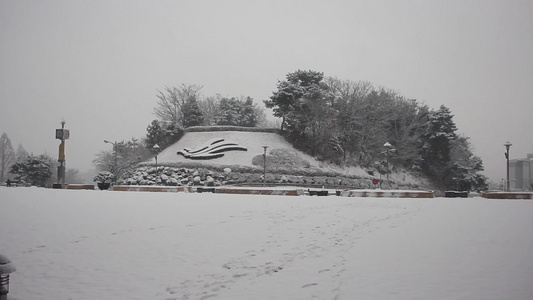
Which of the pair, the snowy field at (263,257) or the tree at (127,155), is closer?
the snowy field at (263,257)

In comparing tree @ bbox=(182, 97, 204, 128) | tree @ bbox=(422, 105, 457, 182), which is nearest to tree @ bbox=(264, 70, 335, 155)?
tree @ bbox=(182, 97, 204, 128)

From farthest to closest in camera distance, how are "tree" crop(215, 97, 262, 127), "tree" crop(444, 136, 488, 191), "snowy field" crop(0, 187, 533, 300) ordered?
"tree" crop(215, 97, 262, 127) < "tree" crop(444, 136, 488, 191) < "snowy field" crop(0, 187, 533, 300)

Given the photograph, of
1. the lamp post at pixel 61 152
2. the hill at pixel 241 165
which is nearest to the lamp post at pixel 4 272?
the hill at pixel 241 165

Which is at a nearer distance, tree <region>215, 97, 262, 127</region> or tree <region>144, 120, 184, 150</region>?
tree <region>144, 120, 184, 150</region>

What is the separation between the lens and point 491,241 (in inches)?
290

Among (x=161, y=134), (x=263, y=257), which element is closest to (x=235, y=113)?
(x=161, y=134)

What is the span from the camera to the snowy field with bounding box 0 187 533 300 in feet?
15.1

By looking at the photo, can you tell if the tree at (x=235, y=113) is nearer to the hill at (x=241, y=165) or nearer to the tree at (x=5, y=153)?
the hill at (x=241, y=165)

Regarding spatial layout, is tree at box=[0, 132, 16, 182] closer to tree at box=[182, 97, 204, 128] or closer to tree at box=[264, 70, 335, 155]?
tree at box=[182, 97, 204, 128]

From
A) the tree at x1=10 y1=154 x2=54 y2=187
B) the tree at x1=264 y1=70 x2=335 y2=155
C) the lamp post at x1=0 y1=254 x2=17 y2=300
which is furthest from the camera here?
the tree at x1=10 y1=154 x2=54 y2=187

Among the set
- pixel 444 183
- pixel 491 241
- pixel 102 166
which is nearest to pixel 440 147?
pixel 444 183

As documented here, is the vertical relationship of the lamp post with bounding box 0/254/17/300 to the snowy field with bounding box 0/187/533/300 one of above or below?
above

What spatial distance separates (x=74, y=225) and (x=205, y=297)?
18.9 feet

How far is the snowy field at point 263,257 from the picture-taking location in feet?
15.1
